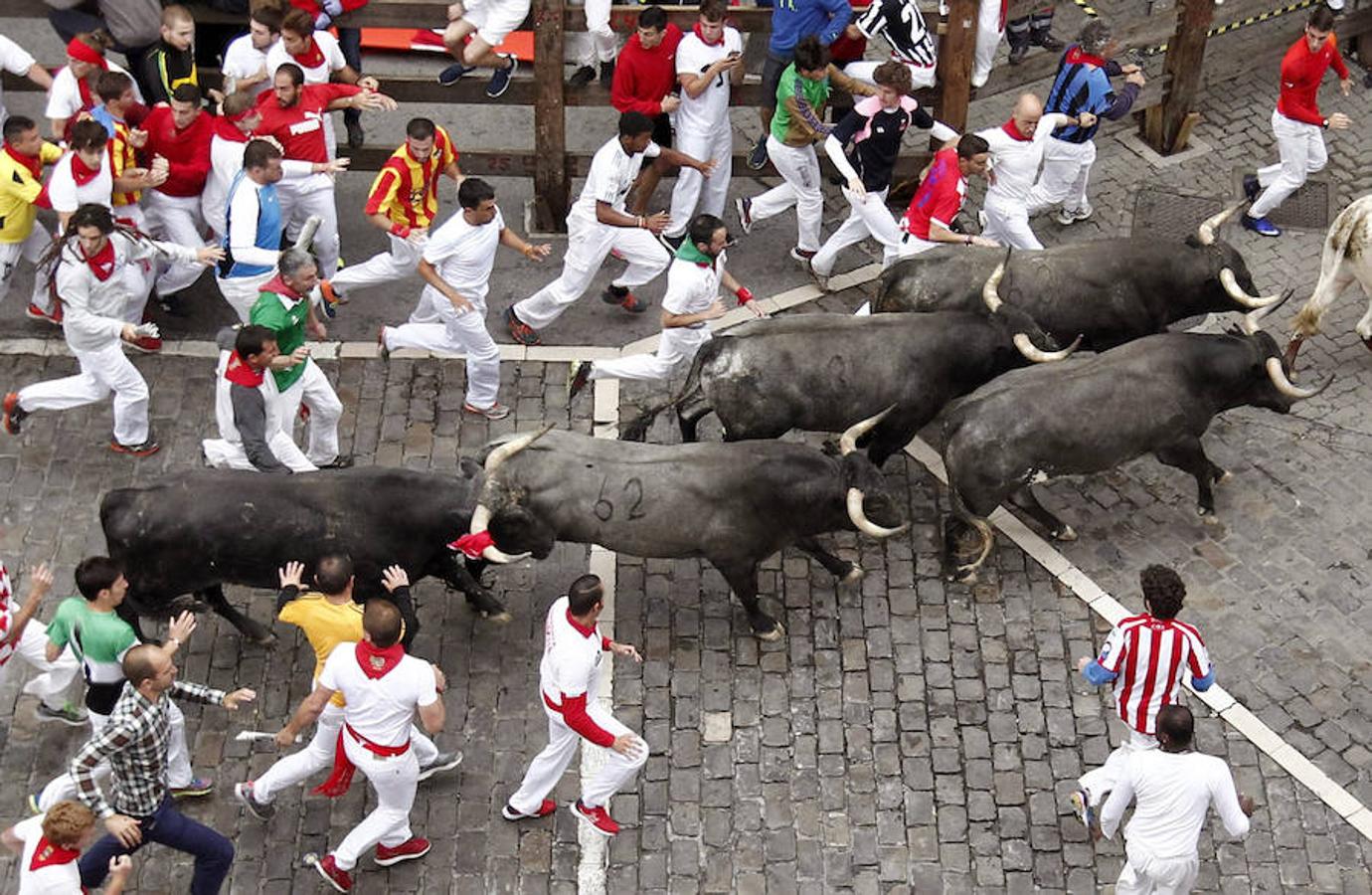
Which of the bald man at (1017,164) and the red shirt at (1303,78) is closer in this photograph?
the bald man at (1017,164)

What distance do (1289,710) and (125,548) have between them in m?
7.64

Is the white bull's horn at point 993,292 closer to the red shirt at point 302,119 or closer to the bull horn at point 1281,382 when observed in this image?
the bull horn at point 1281,382

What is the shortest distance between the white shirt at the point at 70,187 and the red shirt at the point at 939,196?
20.5ft

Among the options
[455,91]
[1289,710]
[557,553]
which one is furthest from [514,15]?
[1289,710]

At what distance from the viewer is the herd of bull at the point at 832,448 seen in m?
10.9

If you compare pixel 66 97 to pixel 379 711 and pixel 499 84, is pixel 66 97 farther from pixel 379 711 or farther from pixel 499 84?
pixel 379 711

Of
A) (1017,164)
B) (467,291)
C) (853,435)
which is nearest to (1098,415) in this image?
(853,435)

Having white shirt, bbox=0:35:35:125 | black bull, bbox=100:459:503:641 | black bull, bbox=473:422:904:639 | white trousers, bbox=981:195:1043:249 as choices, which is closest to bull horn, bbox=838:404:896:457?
black bull, bbox=473:422:904:639

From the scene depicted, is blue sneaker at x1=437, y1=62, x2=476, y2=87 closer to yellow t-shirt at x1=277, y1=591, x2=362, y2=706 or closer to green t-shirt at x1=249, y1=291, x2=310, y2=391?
green t-shirt at x1=249, y1=291, x2=310, y2=391

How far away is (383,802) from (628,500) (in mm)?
2528

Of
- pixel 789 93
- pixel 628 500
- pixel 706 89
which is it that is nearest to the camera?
pixel 628 500

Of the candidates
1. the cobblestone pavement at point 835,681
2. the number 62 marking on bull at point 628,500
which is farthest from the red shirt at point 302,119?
the number 62 marking on bull at point 628,500

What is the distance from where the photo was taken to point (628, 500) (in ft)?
37.0

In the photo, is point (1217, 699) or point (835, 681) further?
point (835, 681)
